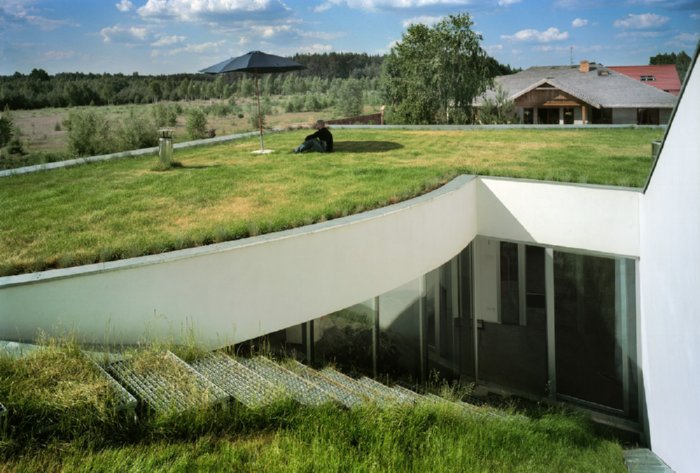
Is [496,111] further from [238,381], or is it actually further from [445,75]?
[238,381]

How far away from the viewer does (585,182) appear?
995cm

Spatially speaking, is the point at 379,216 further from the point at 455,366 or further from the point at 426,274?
the point at 455,366

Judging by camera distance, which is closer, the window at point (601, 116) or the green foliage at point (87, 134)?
the green foliage at point (87, 134)

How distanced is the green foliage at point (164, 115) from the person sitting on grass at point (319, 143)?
5215 mm

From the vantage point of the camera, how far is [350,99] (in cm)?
2498

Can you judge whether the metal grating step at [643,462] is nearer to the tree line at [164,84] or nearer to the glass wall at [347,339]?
the glass wall at [347,339]

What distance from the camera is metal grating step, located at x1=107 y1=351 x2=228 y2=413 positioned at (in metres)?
4.40

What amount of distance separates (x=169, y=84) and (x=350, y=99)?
23.9ft

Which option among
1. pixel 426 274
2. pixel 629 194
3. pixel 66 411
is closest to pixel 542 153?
pixel 629 194

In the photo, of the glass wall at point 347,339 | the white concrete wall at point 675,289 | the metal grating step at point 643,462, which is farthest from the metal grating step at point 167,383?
the metal grating step at point 643,462

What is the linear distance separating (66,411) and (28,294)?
2009mm

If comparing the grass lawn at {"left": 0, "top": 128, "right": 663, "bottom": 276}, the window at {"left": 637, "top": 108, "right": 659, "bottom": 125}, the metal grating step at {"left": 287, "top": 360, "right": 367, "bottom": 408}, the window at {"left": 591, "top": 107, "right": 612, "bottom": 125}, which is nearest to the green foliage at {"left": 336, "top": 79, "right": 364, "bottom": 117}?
the grass lawn at {"left": 0, "top": 128, "right": 663, "bottom": 276}

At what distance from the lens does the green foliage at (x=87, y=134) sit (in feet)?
46.9

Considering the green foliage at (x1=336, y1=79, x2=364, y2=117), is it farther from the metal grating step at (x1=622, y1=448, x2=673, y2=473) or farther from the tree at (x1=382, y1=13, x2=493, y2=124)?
the metal grating step at (x1=622, y1=448, x2=673, y2=473)
